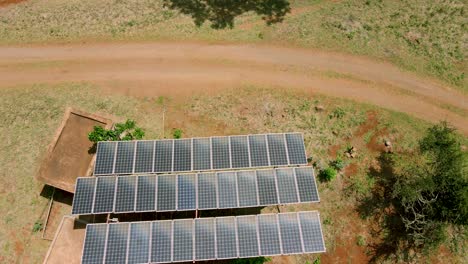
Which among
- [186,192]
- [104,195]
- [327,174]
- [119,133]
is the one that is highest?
[119,133]

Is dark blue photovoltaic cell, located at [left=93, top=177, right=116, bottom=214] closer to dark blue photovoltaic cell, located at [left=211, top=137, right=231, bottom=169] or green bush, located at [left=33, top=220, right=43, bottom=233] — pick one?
dark blue photovoltaic cell, located at [left=211, top=137, right=231, bottom=169]

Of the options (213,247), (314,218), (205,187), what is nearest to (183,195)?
(205,187)

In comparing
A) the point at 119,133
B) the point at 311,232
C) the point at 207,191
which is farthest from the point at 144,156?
the point at 311,232

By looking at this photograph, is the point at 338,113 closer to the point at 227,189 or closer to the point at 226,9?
the point at 227,189

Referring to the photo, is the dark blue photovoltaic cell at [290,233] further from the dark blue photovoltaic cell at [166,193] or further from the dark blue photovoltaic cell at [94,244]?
the dark blue photovoltaic cell at [94,244]

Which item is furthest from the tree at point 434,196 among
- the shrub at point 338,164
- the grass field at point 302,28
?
the grass field at point 302,28

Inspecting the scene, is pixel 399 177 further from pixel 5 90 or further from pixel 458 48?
pixel 5 90
